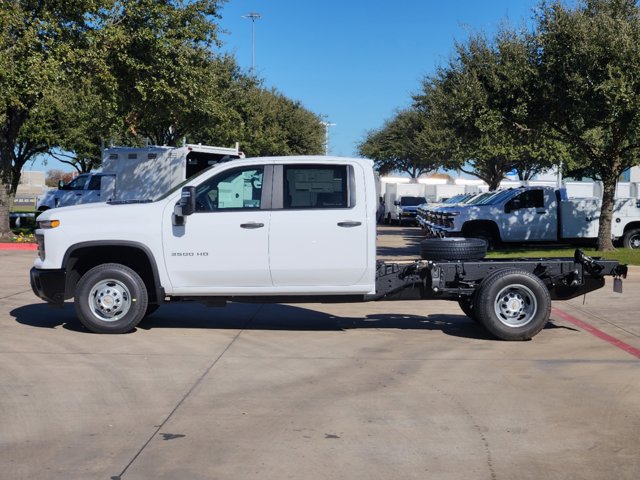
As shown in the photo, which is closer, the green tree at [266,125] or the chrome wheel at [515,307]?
the chrome wheel at [515,307]

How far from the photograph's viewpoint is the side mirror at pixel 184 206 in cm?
887

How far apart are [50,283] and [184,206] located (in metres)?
1.82

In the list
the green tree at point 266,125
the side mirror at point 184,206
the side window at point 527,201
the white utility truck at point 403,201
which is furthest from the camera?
the white utility truck at point 403,201

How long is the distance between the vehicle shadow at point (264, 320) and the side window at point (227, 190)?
1.79 m

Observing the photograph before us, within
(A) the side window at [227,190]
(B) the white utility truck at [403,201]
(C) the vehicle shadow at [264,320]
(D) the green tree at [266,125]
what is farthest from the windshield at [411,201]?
(A) the side window at [227,190]

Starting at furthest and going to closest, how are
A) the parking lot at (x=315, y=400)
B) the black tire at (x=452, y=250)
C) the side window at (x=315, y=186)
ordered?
the black tire at (x=452, y=250) < the side window at (x=315, y=186) < the parking lot at (x=315, y=400)

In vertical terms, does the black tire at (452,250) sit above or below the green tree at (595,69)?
below

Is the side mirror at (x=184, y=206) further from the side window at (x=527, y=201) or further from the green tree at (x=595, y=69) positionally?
the side window at (x=527, y=201)

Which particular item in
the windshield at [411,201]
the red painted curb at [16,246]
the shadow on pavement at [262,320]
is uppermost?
the windshield at [411,201]

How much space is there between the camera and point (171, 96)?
850 inches

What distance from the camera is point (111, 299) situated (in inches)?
363

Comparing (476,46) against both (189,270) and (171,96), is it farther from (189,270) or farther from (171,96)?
(189,270)

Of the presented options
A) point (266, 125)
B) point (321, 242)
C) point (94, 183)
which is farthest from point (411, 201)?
point (321, 242)

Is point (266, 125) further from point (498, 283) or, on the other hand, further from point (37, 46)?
point (498, 283)
